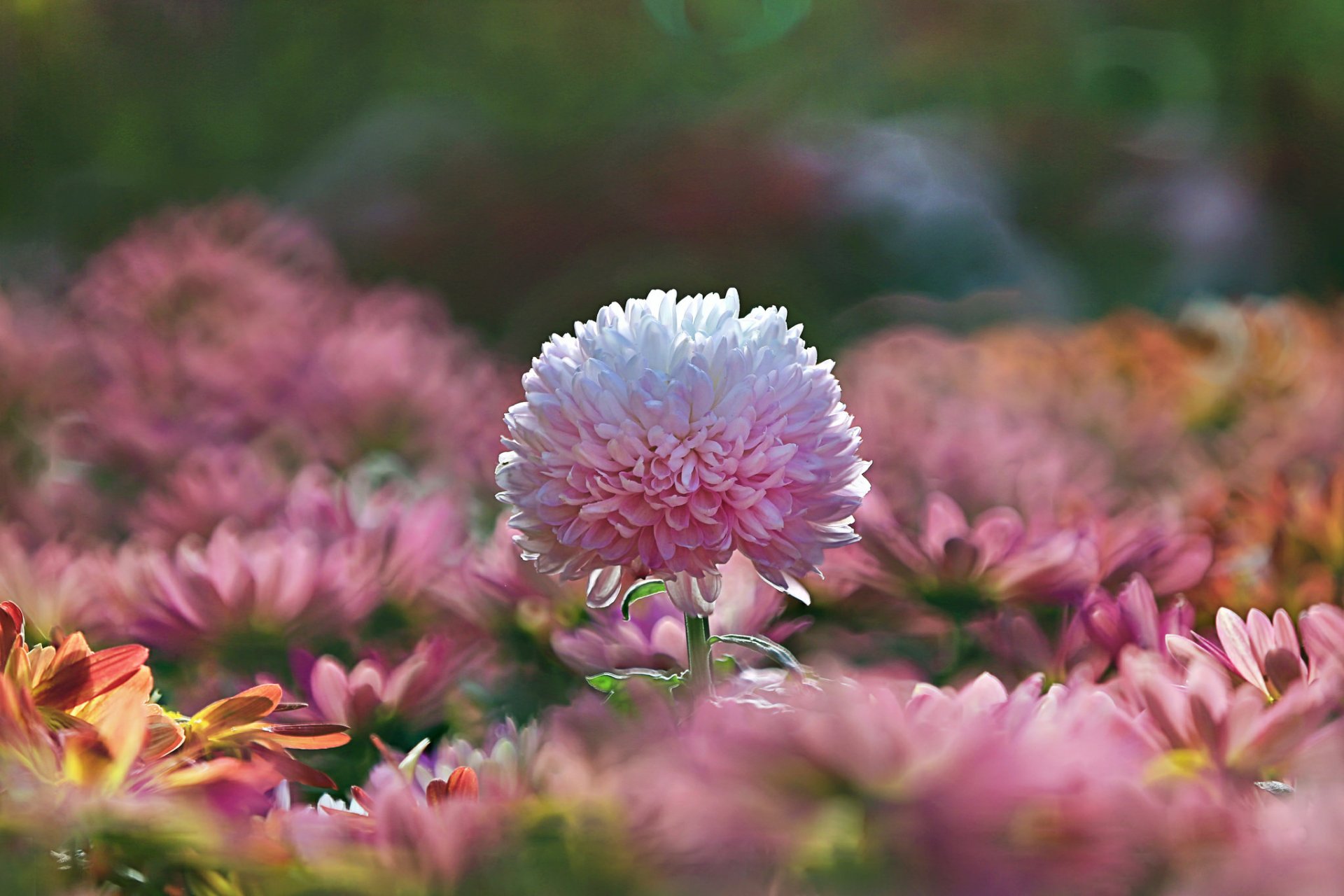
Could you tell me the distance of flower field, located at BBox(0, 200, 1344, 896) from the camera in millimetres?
283

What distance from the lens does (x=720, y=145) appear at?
104 inches

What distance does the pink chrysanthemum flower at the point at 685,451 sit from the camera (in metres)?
0.39

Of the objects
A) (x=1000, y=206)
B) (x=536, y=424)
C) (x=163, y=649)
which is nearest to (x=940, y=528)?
(x=536, y=424)

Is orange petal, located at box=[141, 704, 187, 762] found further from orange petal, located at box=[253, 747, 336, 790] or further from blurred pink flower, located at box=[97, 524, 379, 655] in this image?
blurred pink flower, located at box=[97, 524, 379, 655]

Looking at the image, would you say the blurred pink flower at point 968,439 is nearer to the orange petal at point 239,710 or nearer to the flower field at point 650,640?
the flower field at point 650,640

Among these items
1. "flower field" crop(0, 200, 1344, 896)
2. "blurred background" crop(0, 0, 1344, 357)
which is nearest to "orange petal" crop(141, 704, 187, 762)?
"flower field" crop(0, 200, 1344, 896)

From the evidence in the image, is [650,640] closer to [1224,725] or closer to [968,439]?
[1224,725]

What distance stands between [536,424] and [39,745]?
175 millimetres

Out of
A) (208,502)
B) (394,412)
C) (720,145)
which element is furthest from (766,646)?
(720,145)

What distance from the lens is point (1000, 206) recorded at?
139 inches

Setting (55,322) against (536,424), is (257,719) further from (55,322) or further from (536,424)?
(55,322)

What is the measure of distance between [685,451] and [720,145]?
235cm

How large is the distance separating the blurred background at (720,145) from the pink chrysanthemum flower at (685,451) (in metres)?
1.66

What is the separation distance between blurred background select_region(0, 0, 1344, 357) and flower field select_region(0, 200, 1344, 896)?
4.01 ft
